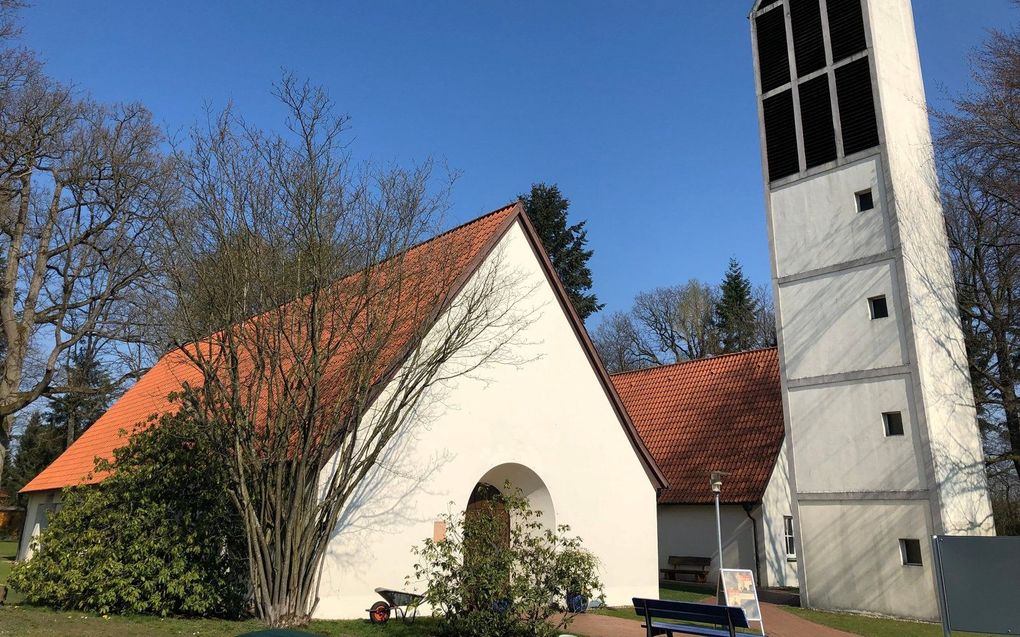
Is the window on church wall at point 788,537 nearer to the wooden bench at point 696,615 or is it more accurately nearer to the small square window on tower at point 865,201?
the small square window on tower at point 865,201

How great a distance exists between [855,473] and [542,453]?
874 cm

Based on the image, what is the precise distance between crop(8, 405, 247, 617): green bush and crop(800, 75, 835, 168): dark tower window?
18.1 m

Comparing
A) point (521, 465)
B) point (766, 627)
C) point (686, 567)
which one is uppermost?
point (521, 465)

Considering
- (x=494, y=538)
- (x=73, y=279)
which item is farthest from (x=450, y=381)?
(x=73, y=279)

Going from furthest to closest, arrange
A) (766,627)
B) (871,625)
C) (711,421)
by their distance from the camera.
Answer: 1. (711,421)
2. (871,625)
3. (766,627)

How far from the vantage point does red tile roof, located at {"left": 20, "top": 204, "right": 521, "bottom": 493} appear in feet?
48.4

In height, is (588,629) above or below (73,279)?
A: below

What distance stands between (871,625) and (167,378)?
65.5ft

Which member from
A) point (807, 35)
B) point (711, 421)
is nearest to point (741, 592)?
point (711, 421)

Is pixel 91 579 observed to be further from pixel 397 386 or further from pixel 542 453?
pixel 542 453

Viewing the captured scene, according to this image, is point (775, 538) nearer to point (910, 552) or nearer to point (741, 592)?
point (910, 552)

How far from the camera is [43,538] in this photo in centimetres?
1323

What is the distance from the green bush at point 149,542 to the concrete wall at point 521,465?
184cm

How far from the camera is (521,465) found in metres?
16.5
